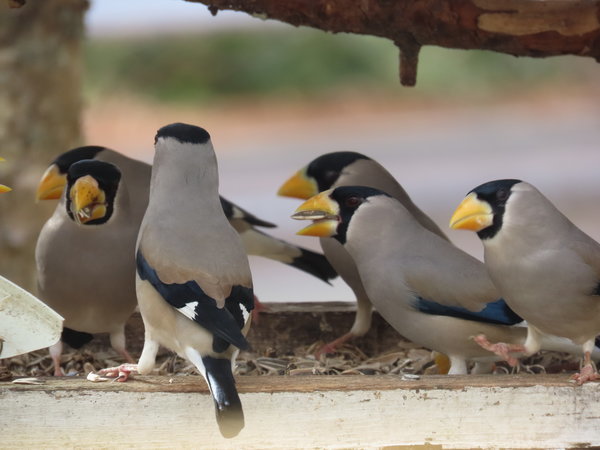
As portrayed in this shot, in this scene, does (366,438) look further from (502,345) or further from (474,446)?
(502,345)

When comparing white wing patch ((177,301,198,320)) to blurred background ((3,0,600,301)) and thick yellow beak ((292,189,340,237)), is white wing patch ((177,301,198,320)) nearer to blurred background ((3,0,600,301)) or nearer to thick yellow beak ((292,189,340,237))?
thick yellow beak ((292,189,340,237))

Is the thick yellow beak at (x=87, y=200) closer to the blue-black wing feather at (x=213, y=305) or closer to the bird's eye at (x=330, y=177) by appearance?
the blue-black wing feather at (x=213, y=305)

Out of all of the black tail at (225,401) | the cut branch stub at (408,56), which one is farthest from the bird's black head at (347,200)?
the black tail at (225,401)

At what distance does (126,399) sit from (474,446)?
0.86m

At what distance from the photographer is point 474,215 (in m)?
3.21

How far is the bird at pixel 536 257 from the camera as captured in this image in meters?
3.16

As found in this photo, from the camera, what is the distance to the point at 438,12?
3.72 metres

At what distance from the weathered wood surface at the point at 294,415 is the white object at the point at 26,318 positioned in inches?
5.0

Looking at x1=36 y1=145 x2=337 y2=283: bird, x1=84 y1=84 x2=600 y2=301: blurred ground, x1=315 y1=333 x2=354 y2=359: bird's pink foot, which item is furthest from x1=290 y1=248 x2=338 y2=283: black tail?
x1=84 y1=84 x2=600 y2=301: blurred ground

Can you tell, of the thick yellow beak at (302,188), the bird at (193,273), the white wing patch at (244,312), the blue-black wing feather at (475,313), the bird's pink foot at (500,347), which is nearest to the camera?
the bird at (193,273)

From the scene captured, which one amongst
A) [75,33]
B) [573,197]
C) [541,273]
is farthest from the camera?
[573,197]

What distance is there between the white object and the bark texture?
1.75 metres

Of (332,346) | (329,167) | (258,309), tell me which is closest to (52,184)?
(258,309)

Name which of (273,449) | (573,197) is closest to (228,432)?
(273,449)
